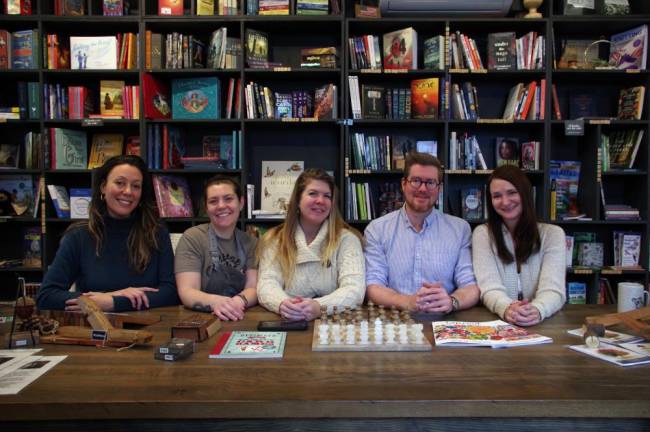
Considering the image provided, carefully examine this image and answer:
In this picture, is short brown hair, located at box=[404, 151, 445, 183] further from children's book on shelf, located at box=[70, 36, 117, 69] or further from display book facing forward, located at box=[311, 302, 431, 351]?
children's book on shelf, located at box=[70, 36, 117, 69]

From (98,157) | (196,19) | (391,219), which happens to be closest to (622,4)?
(391,219)

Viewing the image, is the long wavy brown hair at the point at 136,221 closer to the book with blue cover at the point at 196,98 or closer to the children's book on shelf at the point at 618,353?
the book with blue cover at the point at 196,98

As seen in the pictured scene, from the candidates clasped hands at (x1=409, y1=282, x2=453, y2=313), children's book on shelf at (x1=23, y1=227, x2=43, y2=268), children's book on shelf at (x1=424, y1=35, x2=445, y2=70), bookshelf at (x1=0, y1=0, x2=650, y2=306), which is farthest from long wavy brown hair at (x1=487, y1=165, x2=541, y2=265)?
children's book on shelf at (x1=23, y1=227, x2=43, y2=268)

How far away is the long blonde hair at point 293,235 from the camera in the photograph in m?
1.96

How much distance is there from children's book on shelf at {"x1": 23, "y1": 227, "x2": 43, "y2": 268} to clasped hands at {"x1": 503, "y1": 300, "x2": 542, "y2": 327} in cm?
318

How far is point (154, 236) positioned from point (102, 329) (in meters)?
0.73

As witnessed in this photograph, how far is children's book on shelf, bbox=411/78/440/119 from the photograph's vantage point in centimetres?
316

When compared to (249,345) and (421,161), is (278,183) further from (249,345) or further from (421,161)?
(249,345)

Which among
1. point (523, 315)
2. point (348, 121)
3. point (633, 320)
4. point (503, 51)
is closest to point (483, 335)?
point (523, 315)

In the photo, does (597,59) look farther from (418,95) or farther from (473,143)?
(418,95)

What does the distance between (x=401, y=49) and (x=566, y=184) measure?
5.10 ft

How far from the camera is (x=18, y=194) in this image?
3320 millimetres

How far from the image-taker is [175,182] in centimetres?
335

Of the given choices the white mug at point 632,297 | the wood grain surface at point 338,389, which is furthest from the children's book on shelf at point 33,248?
the white mug at point 632,297
